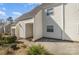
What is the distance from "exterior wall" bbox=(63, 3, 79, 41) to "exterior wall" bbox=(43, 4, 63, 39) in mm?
140

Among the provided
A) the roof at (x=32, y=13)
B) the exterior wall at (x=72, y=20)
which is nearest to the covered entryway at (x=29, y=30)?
the roof at (x=32, y=13)

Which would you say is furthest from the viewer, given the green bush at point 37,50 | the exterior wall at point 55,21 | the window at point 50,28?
the window at point 50,28

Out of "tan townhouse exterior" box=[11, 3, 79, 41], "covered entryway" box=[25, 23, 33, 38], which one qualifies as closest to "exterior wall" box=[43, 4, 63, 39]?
"tan townhouse exterior" box=[11, 3, 79, 41]

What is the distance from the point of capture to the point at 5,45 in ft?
13.3

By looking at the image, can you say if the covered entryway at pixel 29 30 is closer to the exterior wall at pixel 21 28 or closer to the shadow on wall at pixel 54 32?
the exterior wall at pixel 21 28

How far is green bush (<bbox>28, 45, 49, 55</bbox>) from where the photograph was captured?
13.1 ft

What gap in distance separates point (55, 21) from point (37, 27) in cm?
49

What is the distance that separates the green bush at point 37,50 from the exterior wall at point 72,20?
24.7 inches

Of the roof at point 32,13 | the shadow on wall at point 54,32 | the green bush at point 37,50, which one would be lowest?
the green bush at point 37,50

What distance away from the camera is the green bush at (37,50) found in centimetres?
400

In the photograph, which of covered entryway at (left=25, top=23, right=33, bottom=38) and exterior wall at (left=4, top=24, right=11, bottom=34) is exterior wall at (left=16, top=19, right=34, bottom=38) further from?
exterior wall at (left=4, top=24, right=11, bottom=34)

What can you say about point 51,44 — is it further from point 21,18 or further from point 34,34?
point 21,18
